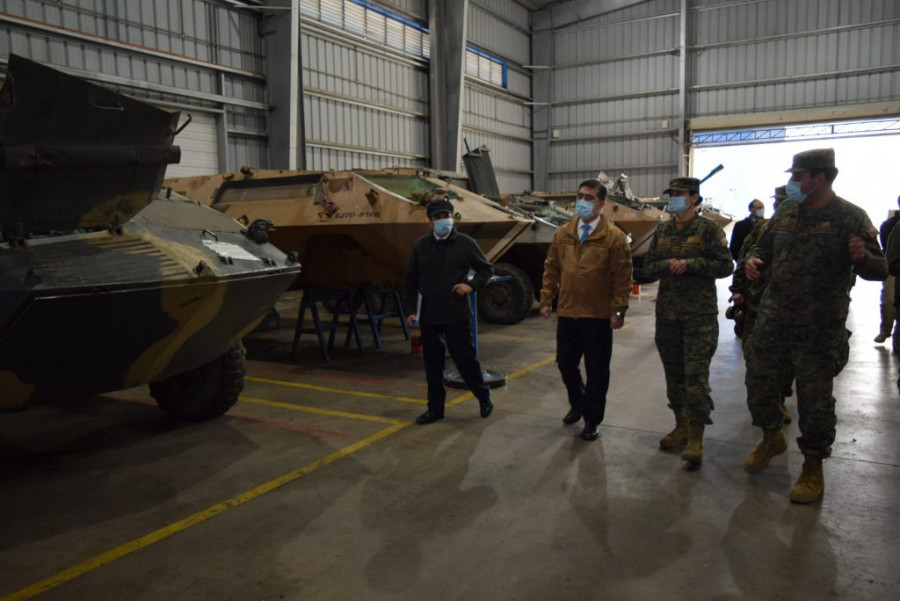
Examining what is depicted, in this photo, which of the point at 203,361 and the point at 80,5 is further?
the point at 80,5

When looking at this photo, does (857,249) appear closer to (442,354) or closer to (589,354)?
(589,354)

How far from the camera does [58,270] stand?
10.9ft

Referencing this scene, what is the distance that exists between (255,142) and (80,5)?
4055 mm

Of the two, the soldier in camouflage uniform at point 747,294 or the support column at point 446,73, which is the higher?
the support column at point 446,73

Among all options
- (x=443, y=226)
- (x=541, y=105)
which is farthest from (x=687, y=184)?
(x=541, y=105)

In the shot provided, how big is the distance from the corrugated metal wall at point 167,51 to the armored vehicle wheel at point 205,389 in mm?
7376

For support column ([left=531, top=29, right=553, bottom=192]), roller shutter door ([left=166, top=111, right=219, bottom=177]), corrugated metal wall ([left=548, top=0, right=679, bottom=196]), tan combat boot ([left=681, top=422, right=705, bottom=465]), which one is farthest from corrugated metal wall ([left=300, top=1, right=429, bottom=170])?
tan combat boot ([left=681, top=422, right=705, bottom=465])

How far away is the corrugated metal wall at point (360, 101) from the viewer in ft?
50.5

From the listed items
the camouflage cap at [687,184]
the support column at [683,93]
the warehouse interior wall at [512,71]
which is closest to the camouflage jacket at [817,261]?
the camouflage cap at [687,184]

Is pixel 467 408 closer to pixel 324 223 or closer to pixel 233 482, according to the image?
pixel 233 482

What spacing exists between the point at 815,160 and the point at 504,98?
68.2ft

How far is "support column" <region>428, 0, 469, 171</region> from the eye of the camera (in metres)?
18.4

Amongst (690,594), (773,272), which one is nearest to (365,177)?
(773,272)

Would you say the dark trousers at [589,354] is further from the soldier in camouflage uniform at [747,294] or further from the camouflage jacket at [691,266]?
the soldier in camouflage uniform at [747,294]
